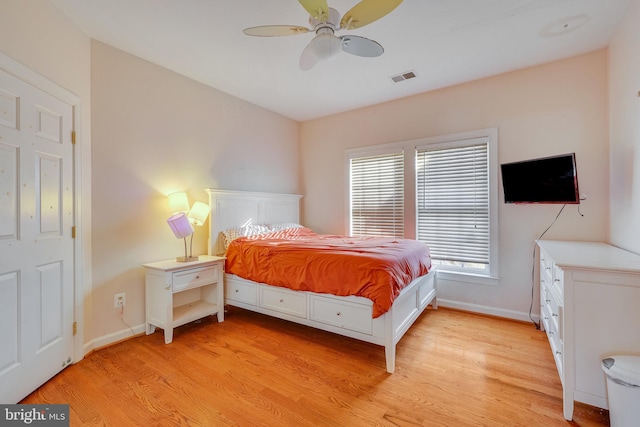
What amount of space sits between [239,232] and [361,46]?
7.73ft

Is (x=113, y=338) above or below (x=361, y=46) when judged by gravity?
below

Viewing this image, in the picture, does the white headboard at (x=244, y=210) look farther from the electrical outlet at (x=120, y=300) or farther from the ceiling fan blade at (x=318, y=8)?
the ceiling fan blade at (x=318, y=8)

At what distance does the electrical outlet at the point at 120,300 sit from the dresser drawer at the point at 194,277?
1.62ft

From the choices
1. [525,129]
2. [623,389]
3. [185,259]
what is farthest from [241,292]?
[525,129]

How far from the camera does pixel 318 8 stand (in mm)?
1660

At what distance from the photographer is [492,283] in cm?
311

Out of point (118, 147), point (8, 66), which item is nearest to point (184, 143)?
point (118, 147)

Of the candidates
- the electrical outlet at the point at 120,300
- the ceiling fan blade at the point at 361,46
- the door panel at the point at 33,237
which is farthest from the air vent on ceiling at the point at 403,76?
the electrical outlet at the point at 120,300

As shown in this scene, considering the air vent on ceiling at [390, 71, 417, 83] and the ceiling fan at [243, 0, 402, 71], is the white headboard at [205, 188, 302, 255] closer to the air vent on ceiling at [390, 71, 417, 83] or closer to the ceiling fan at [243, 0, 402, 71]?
the ceiling fan at [243, 0, 402, 71]

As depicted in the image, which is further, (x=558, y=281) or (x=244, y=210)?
(x=244, y=210)

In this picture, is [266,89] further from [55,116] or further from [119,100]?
[55,116]

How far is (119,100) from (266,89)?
5.19 ft

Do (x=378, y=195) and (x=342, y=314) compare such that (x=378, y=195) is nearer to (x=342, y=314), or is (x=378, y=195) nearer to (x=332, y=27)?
(x=342, y=314)

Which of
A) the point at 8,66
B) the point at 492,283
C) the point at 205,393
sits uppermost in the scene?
the point at 8,66
